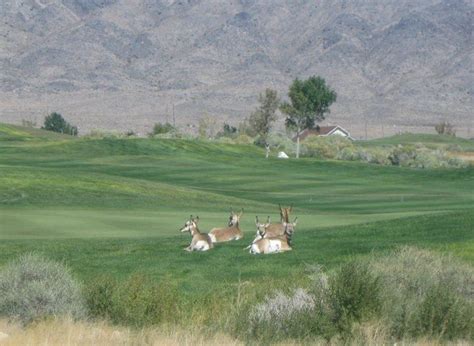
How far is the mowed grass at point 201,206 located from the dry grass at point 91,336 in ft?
16.5

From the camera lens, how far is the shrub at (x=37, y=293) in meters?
15.8

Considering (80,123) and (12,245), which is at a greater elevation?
(80,123)

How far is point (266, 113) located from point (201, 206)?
96.9m

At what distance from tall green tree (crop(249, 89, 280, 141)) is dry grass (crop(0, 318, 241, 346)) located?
401 feet

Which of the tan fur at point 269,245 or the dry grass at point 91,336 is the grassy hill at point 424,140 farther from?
the dry grass at point 91,336

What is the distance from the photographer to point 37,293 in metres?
15.9

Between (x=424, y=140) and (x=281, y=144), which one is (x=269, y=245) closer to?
(x=281, y=144)

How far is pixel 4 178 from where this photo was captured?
49.7 meters

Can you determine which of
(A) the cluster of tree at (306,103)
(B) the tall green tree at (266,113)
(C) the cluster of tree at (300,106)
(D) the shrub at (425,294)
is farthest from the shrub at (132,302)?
(B) the tall green tree at (266,113)

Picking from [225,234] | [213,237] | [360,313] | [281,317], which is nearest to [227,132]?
[225,234]

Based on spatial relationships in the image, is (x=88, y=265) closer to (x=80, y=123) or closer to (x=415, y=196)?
(x=415, y=196)

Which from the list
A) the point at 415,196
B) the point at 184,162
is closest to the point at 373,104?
the point at 184,162

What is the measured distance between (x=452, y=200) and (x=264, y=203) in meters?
8.68

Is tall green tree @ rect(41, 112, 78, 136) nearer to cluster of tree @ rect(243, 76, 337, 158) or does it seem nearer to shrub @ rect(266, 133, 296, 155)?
cluster of tree @ rect(243, 76, 337, 158)
